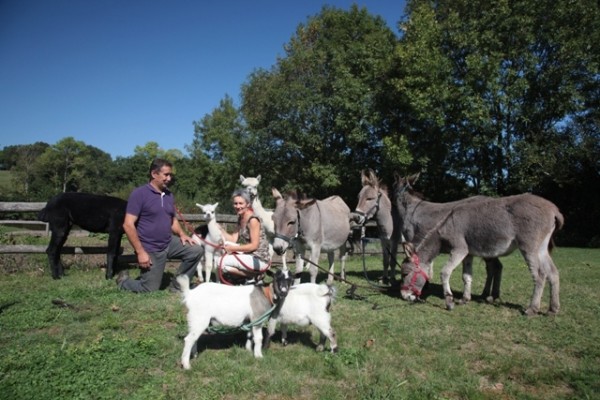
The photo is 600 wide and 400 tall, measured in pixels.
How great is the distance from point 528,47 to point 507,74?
2.26m

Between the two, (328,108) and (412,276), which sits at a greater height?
(328,108)

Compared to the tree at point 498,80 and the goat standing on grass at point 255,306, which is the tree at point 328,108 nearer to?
the tree at point 498,80

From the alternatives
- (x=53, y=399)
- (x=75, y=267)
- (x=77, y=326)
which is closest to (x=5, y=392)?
(x=53, y=399)

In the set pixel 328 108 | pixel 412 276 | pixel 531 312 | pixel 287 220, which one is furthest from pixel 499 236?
pixel 328 108

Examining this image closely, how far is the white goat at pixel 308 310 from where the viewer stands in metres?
4.67

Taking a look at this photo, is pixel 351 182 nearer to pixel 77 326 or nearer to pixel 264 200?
pixel 264 200

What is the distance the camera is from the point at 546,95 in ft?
75.0

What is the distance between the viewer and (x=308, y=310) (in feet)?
15.5

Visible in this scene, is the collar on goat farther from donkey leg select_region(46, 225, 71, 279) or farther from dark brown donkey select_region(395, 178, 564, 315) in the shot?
donkey leg select_region(46, 225, 71, 279)

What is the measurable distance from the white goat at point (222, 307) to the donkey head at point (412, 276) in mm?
3551

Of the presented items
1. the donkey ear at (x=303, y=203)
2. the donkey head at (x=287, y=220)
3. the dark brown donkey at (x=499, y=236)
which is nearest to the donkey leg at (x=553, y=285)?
the dark brown donkey at (x=499, y=236)

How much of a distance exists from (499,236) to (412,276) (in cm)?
171

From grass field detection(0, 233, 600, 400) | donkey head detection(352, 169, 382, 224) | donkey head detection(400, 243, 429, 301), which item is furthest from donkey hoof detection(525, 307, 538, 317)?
donkey head detection(352, 169, 382, 224)

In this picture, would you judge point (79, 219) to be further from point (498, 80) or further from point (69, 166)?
point (69, 166)
